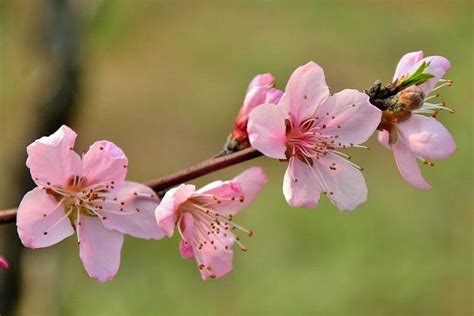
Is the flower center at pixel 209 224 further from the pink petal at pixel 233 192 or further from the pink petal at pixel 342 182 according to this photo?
the pink petal at pixel 342 182

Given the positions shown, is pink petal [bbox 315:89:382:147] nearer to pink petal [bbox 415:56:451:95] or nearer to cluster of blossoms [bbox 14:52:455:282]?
cluster of blossoms [bbox 14:52:455:282]

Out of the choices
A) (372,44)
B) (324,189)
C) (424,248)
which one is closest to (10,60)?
(424,248)

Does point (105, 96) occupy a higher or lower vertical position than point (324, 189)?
lower

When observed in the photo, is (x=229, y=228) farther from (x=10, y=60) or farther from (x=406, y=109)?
(x=10, y=60)

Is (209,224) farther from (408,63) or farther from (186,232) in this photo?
(408,63)

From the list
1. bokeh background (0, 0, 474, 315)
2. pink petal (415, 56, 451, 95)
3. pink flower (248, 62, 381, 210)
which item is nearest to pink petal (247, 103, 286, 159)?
pink flower (248, 62, 381, 210)

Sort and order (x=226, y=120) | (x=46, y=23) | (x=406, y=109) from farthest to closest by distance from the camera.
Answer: (x=226, y=120) < (x=46, y=23) < (x=406, y=109)

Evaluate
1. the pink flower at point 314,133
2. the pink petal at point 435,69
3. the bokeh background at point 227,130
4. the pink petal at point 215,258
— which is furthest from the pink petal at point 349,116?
the bokeh background at point 227,130
